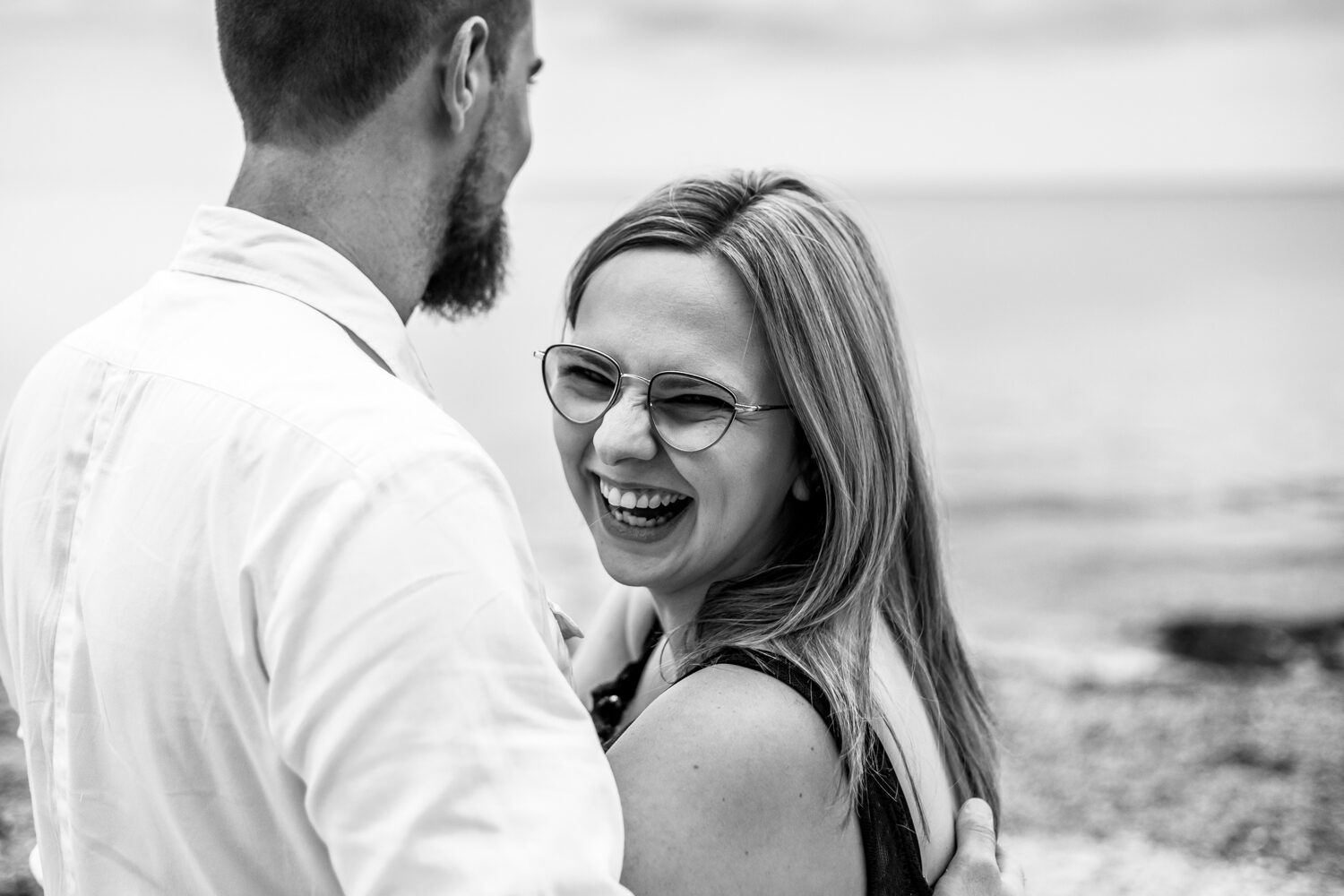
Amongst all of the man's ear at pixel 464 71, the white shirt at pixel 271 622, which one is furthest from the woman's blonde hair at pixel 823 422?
the white shirt at pixel 271 622

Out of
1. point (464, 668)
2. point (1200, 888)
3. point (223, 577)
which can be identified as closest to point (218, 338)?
point (223, 577)

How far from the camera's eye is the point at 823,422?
1.97m

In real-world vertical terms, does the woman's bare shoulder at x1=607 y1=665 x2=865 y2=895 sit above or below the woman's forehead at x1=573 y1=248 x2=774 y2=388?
below

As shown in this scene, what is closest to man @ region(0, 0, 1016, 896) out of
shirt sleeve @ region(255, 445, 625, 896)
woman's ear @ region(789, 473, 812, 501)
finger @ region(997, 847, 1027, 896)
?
shirt sleeve @ region(255, 445, 625, 896)

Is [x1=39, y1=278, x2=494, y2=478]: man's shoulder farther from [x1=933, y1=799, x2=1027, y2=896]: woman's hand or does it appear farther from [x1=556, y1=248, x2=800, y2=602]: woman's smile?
[x1=933, y1=799, x2=1027, y2=896]: woman's hand

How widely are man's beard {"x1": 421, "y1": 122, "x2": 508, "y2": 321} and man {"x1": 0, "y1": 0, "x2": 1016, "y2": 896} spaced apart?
0.22 meters

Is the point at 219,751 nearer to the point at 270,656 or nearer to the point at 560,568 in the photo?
the point at 270,656

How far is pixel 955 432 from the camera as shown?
68.9ft

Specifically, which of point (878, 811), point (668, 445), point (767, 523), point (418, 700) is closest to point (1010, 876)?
point (878, 811)

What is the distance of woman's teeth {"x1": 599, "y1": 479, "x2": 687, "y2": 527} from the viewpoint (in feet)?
6.54

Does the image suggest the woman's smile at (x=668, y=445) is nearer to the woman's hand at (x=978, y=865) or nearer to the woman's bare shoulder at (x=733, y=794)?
the woman's bare shoulder at (x=733, y=794)

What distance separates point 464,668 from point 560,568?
11642 mm

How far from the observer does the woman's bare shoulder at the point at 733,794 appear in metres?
1.56

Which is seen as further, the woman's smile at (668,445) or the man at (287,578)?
the woman's smile at (668,445)
